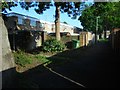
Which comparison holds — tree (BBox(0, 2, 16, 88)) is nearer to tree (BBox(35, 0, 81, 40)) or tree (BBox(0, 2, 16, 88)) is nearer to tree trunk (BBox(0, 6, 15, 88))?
tree trunk (BBox(0, 6, 15, 88))

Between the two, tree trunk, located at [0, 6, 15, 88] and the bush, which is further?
the bush

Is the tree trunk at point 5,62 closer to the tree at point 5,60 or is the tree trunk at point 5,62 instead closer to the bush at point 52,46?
the tree at point 5,60

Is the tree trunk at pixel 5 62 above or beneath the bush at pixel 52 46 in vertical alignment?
above

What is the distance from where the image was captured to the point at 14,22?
40.8m

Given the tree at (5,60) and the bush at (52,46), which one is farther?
the bush at (52,46)

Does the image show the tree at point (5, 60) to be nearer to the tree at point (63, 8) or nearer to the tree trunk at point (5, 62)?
the tree trunk at point (5, 62)

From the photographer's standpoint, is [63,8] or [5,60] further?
[63,8]

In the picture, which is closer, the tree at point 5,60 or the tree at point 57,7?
the tree at point 5,60

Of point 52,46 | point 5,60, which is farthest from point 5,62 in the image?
point 52,46

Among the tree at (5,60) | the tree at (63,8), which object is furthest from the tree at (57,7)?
the tree at (5,60)

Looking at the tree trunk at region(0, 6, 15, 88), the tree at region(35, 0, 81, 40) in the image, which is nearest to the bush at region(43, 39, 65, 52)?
the tree at region(35, 0, 81, 40)

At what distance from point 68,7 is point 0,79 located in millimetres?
19983

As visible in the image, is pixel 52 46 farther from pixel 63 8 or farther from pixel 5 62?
pixel 5 62

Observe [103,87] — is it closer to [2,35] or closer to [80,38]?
[2,35]
